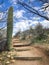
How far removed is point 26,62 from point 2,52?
8.41ft

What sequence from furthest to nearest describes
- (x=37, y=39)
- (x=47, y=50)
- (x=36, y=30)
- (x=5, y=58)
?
(x=36, y=30)
(x=37, y=39)
(x=47, y=50)
(x=5, y=58)

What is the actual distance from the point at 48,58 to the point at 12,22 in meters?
3.28

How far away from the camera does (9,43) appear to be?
1367cm

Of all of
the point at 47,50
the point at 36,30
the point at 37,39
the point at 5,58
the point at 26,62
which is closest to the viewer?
the point at 26,62

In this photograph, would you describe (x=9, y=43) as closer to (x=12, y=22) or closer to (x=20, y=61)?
(x=12, y=22)

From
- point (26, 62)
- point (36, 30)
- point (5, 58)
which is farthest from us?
point (36, 30)

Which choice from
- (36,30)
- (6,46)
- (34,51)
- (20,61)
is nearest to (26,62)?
(20,61)

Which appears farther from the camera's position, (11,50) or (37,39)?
(37,39)

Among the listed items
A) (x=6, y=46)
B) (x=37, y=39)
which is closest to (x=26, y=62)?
(x=6, y=46)

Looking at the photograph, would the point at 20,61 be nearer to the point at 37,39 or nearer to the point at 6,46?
the point at 6,46

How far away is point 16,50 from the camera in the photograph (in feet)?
44.9

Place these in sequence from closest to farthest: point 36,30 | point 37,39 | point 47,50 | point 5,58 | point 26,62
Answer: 1. point 26,62
2. point 5,58
3. point 47,50
4. point 37,39
5. point 36,30

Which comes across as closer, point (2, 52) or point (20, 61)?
point (20, 61)

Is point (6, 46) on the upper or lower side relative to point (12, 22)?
lower
